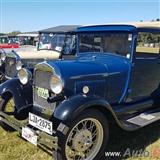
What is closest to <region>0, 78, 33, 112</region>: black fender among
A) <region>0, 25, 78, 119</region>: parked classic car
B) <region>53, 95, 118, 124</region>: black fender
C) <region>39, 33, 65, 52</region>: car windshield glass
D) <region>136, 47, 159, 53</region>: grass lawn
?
<region>53, 95, 118, 124</region>: black fender

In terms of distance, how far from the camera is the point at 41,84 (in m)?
4.46

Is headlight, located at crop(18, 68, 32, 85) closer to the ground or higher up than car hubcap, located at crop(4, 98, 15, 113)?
higher up

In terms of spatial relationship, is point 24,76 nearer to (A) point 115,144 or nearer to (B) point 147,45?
(A) point 115,144

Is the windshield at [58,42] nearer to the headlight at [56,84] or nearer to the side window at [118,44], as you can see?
the side window at [118,44]

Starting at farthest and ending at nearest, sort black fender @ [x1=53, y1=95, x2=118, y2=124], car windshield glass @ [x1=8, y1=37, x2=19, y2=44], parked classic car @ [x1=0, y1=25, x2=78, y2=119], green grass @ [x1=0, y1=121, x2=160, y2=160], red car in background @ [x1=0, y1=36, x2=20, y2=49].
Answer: car windshield glass @ [x1=8, y1=37, x2=19, y2=44] → red car in background @ [x1=0, y1=36, x2=20, y2=49] → parked classic car @ [x1=0, y1=25, x2=78, y2=119] → green grass @ [x1=0, y1=121, x2=160, y2=160] → black fender @ [x1=53, y1=95, x2=118, y2=124]

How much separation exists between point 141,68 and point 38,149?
218cm

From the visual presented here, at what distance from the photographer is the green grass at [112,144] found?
4.28 meters

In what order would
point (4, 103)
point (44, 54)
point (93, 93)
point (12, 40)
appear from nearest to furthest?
point (93, 93) → point (4, 103) → point (44, 54) → point (12, 40)

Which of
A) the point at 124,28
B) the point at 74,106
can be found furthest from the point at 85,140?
the point at 124,28

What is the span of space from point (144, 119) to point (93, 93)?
1021 mm

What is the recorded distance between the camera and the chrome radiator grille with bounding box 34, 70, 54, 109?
4.32m

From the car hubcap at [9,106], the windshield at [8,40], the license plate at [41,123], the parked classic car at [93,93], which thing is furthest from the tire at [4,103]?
the windshield at [8,40]

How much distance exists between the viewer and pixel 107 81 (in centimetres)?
462

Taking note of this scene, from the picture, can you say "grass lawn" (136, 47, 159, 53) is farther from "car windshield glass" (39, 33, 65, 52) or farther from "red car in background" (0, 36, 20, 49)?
"red car in background" (0, 36, 20, 49)
